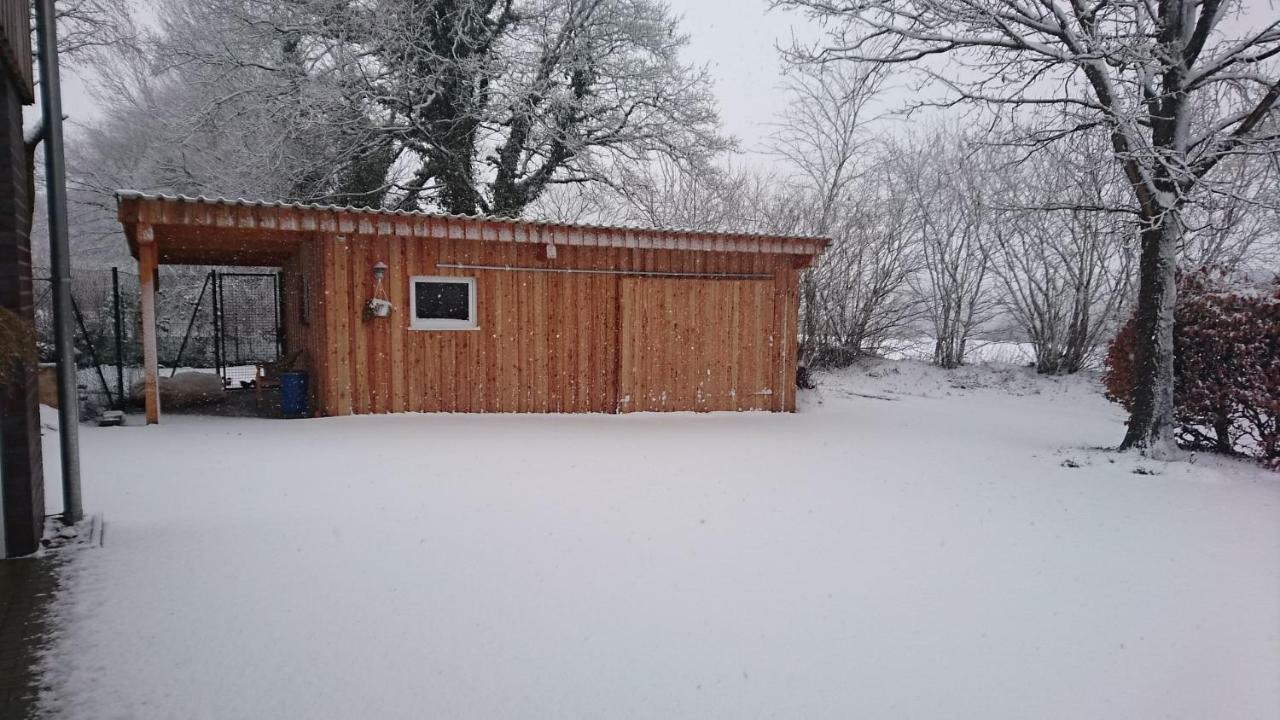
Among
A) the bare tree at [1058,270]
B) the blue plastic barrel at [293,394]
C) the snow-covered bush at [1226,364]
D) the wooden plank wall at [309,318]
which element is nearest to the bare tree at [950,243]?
the bare tree at [1058,270]

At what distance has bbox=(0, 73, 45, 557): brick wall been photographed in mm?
3109

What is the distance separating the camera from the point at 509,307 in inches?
335

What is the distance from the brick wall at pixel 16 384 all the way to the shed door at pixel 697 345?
6.30m

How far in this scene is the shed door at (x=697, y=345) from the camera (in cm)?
907

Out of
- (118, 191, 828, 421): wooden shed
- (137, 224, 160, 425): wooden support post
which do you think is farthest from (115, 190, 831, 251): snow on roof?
(137, 224, 160, 425): wooden support post

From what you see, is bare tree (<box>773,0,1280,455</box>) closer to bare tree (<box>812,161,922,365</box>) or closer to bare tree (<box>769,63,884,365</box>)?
bare tree (<box>812,161,922,365</box>)

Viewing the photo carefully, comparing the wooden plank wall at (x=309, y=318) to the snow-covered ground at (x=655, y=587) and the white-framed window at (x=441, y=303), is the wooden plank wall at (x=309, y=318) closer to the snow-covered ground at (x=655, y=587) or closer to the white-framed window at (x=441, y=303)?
the white-framed window at (x=441, y=303)

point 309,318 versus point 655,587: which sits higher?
point 309,318

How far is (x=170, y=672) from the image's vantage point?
237cm

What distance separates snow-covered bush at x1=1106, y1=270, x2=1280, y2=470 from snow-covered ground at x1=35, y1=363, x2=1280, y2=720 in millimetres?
610

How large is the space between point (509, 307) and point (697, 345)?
2.66 meters

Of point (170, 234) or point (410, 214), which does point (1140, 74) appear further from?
point (170, 234)

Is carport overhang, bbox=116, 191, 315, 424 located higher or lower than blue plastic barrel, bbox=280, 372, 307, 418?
higher

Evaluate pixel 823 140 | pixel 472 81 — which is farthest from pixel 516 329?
pixel 823 140
